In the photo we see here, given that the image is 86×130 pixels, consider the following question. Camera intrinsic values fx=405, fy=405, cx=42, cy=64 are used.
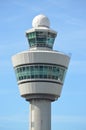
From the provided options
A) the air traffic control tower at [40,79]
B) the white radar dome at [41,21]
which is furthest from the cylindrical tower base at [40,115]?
the white radar dome at [41,21]

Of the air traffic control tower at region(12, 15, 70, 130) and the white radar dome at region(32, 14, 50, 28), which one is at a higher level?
the white radar dome at region(32, 14, 50, 28)

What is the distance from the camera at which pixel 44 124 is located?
336ft

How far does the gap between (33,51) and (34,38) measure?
583 centimetres

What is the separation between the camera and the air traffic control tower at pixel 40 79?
102 m

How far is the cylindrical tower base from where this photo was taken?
102562 millimetres

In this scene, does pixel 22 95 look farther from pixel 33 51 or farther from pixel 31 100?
pixel 33 51

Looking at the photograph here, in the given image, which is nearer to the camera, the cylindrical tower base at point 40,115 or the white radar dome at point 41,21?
the cylindrical tower base at point 40,115

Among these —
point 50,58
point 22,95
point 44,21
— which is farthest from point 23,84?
Result: point 44,21

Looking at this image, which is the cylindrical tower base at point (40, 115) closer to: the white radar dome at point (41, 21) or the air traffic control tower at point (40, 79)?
the air traffic control tower at point (40, 79)

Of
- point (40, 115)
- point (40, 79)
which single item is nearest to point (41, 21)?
point (40, 79)

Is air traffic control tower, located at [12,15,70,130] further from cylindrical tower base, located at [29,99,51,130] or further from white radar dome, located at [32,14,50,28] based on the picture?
white radar dome, located at [32,14,50,28]

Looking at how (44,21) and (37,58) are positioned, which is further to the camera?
(44,21)

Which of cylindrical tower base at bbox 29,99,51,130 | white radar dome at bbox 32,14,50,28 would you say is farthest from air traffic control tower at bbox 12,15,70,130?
white radar dome at bbox 32,14,50,28

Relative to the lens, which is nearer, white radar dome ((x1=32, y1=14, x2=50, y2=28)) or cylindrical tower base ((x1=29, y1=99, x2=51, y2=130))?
cylindrical tower base ((x1=29, y1=99, x2=51, y2=130))
